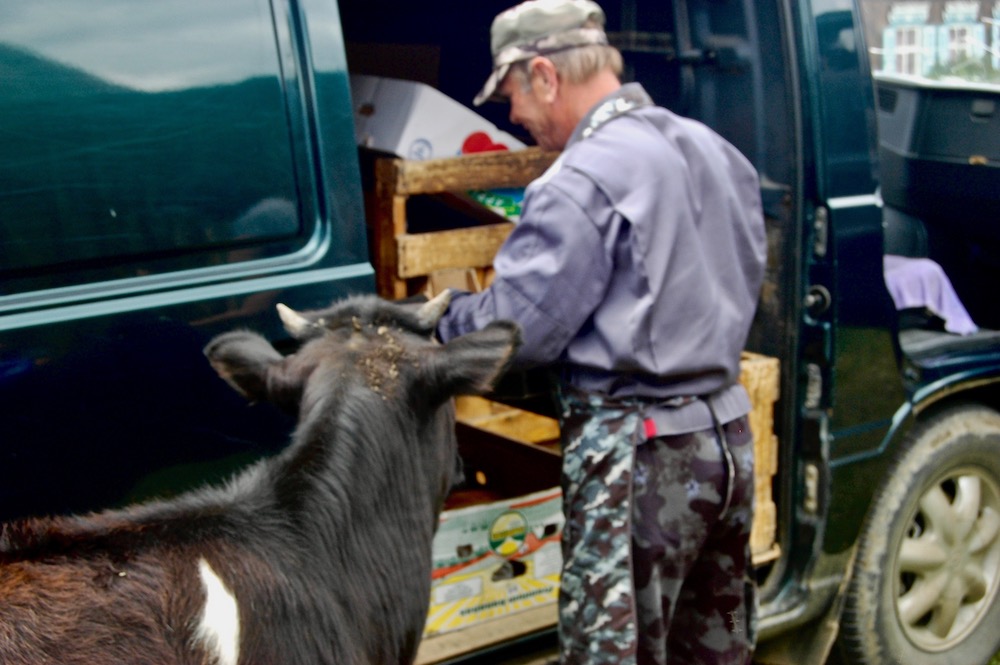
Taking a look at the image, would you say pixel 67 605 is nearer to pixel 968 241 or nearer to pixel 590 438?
pixel 590 438

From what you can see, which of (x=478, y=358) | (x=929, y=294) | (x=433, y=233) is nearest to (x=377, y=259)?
(x=433, y=233)

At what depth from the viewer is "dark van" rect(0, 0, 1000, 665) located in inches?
91.4

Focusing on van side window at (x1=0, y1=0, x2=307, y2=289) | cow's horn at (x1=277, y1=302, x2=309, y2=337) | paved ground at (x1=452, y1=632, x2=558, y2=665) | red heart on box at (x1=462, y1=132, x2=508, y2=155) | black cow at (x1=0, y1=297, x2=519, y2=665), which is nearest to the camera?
black cow at (x1=0, y1=297, x2=519, y2=665)

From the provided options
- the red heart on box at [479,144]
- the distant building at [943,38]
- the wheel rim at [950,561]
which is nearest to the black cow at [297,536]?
the red heart on box at [479,144]

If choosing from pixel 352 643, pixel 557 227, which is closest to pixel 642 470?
pixel 557 227

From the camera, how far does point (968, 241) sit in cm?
529

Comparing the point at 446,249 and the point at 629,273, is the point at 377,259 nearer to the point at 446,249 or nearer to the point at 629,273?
the point at 446,249

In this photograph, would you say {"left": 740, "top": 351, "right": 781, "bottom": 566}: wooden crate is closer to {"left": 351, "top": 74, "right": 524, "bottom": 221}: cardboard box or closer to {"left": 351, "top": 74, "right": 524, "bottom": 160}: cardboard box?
{"left": 351, "top": 74, "right": 524, "bottom": 221}: cardboard box

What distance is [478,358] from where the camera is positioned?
7.69 feet

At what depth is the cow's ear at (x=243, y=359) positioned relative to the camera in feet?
7.68

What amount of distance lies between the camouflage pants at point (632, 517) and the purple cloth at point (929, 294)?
1.75 metres

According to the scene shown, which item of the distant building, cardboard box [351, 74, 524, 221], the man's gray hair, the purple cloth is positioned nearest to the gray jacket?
the man's gray hair

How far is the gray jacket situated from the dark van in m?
0.46

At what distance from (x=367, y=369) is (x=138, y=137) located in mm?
717
